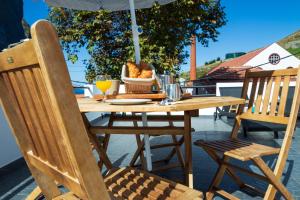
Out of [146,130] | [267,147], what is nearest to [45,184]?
[146,130]

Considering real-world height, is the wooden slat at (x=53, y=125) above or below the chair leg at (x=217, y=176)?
above

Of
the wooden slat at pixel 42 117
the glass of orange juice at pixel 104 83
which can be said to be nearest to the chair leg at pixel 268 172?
the glass of orange juice at pixel 104 83

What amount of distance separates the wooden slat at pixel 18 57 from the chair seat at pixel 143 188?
0.84 m

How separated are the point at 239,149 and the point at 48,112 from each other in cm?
146

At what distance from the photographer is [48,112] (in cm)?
74

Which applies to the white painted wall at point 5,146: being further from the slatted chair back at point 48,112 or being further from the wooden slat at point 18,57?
the wooden slat at point 18,57

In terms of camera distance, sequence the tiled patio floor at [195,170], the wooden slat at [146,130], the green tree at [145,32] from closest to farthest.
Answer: the wooden slat at [146,130]
the tiled patio floor at [195,170]
the green tree at [145,32]

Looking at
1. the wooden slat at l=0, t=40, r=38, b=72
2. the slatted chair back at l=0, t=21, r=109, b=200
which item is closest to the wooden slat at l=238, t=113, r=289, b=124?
the slatted chair back at l=0, t=21, r=109, b=200

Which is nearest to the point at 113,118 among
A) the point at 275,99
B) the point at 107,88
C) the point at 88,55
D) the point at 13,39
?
the point at 107,88

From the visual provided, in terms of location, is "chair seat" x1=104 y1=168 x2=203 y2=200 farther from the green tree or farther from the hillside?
the hillside

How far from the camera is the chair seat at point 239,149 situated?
1.64 metres

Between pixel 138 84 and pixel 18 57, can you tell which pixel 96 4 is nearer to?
pixel 138 84

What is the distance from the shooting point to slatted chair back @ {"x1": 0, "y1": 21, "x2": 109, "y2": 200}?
0.61 meters

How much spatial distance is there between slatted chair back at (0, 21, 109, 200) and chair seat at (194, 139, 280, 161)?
1.14m
